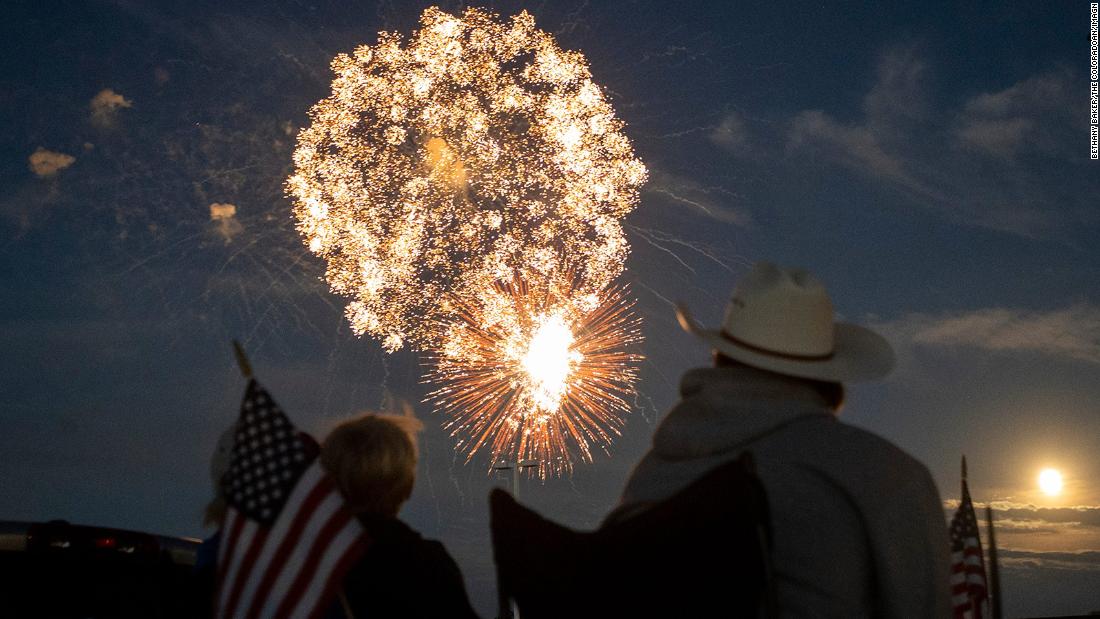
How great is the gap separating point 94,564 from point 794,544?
13.1 feet

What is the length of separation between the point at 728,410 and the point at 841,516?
47 centimetres

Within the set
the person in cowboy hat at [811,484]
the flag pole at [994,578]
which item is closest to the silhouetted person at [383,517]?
the person in cowboy hat at [811,484]

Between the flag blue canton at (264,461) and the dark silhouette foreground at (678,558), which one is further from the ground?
the flag blue canton at (264,461)

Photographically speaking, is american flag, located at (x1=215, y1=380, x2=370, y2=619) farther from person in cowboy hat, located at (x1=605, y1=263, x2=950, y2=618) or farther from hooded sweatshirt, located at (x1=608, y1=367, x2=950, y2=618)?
hooded sweatshirt, located at (x1=608, y1=367, x2=950, y2=618)

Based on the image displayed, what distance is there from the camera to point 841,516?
3.10 meters

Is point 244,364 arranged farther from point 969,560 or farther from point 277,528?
point 969,560

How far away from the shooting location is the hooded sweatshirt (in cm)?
306

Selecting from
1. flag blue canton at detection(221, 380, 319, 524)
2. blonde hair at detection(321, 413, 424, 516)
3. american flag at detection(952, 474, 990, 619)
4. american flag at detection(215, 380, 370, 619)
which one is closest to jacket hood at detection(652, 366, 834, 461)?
american flag at detection(215, 380, 370, 619)

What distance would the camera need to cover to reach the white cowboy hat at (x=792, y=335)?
3.62m

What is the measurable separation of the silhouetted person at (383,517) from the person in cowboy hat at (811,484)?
182cm

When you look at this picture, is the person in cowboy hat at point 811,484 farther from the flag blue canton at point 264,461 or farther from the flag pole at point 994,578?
the flag pole at point 994,578

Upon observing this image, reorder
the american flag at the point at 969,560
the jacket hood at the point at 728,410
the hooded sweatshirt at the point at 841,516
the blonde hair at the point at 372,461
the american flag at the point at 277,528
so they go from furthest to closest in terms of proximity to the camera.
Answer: the american flag at the point at 969,560 < the blonde hair at the point at 372,461 < the american flag at the point at 277,528 < the jacket hood at the point at 728,410 < the hooded sweatshirt at the point at 841,516

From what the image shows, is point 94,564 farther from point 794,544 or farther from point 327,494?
point 794,544

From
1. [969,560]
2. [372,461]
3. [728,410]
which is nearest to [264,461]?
[372,461]
